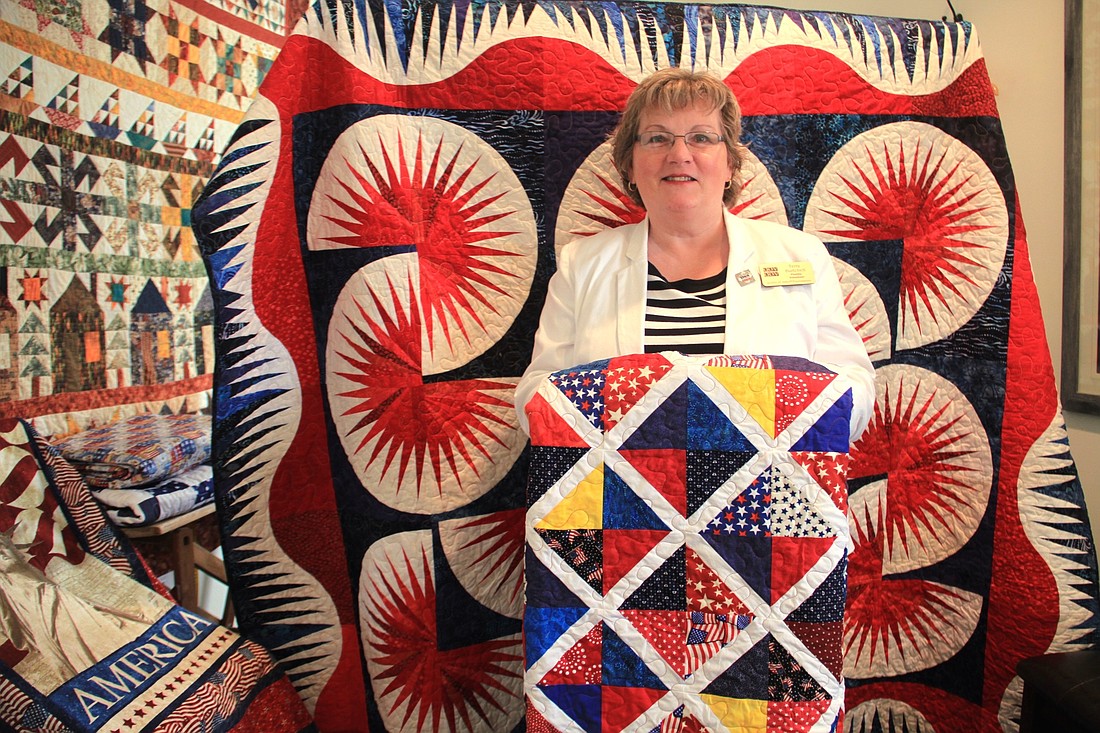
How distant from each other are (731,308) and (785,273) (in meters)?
0.15

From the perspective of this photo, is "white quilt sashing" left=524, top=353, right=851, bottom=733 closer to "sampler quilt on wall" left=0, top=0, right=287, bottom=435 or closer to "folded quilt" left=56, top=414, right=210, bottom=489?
"folded quilt" left=56, top=414, right=210, bottom=489

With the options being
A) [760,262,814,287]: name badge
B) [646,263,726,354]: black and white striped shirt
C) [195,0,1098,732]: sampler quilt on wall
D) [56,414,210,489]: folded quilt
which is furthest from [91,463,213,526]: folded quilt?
[760,262,814,287]: name badge

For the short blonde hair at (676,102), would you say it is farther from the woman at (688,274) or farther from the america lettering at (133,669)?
the america lettering at (133,669)

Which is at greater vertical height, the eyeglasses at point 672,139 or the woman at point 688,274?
the eyeglasses at point 672,139

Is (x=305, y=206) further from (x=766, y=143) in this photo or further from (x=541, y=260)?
(x=766, y=143)

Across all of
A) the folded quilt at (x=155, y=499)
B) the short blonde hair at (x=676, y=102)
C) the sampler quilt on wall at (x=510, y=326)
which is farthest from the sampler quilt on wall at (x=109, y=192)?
the short blonde hair at (x=676, y=102)

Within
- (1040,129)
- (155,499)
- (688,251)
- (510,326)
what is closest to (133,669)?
(155,499)

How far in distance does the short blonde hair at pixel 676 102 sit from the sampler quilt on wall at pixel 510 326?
15cm

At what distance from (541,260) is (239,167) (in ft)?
2.31

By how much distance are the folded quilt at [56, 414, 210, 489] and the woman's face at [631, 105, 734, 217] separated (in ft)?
4.76

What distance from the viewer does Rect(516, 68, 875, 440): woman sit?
1.37 metres

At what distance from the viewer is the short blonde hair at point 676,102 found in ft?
4.50

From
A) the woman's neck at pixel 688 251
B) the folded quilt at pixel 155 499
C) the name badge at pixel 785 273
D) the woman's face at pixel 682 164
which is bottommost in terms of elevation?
the folded quilt at pixel 155 499

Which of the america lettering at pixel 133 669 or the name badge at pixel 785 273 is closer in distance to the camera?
the america lettering at pixel 133 669
